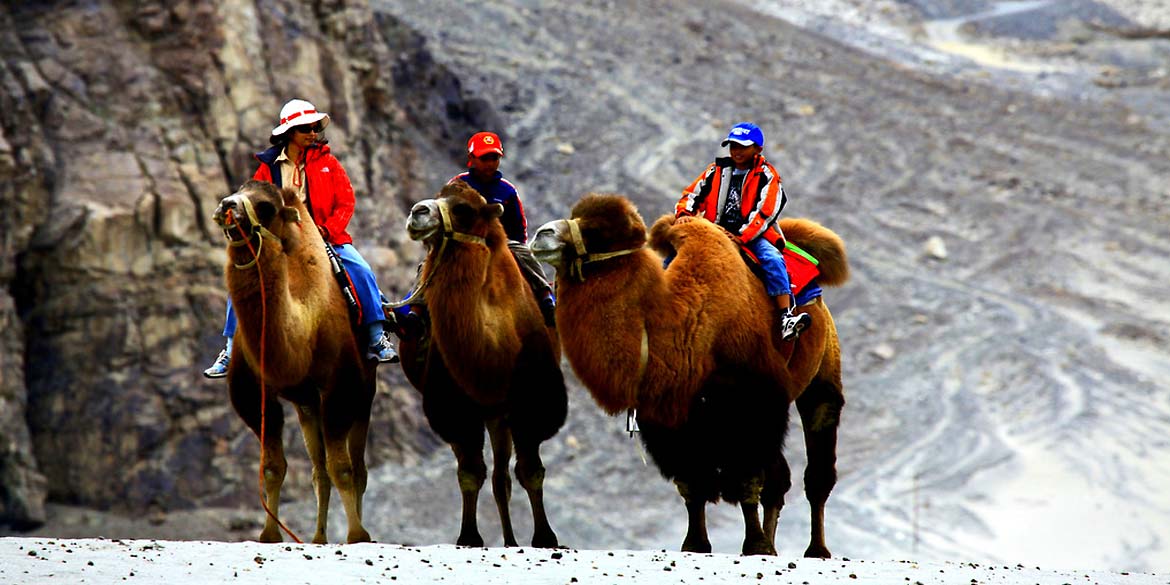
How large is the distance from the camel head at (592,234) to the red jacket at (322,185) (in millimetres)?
2127

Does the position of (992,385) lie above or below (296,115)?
below

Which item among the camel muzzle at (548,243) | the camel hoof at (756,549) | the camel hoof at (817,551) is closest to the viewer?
the camel muzzle at (548,243)

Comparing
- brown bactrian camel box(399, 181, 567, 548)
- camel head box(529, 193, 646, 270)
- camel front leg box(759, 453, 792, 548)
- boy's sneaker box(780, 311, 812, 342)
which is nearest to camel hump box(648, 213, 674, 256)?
camel head box(529, 193, 646, 270)

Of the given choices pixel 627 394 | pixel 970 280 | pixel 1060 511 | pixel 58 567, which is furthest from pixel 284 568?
pixel 970 280

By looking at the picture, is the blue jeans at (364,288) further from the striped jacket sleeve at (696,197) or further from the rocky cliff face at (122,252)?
the rocky cliff face at (122,252)

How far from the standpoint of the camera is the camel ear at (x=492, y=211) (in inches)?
423

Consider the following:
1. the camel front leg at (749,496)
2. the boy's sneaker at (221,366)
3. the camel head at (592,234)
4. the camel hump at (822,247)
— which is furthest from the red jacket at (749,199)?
the boy's sneaker at (221,366)

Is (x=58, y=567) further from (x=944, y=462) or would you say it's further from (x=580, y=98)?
(x=580, y=98)

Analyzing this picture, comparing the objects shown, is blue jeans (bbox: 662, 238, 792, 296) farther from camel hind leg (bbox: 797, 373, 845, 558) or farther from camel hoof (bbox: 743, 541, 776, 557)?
camel hoof (bbox: 743, 541, 776, 557)

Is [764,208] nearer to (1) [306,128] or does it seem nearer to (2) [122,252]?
(1) [306,128]

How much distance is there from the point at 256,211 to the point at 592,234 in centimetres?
218

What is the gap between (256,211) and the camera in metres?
10.3

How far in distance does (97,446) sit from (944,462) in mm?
15097

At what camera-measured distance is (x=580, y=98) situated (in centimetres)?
4184
